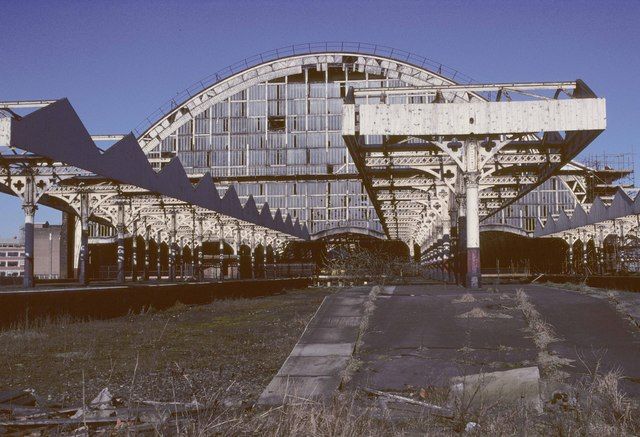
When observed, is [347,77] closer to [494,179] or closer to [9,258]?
[494,179]

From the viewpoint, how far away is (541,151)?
24000 mm

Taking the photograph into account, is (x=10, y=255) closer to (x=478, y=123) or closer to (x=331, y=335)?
(x=478, y=123)

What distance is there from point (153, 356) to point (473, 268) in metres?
13.1

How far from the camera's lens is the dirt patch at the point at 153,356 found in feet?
19.8

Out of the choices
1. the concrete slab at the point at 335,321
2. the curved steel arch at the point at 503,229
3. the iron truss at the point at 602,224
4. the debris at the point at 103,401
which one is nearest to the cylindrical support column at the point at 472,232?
the concrete slab at the point at 335,321

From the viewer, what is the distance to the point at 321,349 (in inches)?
290

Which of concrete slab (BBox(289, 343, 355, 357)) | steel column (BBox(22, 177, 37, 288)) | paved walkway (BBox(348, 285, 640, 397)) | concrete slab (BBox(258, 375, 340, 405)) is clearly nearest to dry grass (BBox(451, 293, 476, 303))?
paved walkway (BBox(348, 285, 640, 397))

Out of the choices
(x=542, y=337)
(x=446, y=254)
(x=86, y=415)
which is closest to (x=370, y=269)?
(x=446, y=254)

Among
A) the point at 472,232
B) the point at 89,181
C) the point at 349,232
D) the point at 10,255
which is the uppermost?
the point at 89,181

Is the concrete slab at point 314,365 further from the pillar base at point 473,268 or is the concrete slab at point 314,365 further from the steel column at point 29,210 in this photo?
the steel column at point 29,210

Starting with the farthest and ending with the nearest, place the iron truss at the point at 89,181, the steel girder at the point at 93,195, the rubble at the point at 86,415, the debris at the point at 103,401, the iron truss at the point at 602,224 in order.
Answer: the iron truss at the point at 602,224
the steel girder at the point at 93,195
the iron truss at the point at 89,181
the debris at the point at 103,401
the rubble at the point at 86,415

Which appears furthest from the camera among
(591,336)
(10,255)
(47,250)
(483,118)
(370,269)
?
(10,255)

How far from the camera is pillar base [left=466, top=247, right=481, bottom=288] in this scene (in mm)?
18125

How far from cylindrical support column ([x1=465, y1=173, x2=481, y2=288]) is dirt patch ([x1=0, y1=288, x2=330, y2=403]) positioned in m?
7.49
